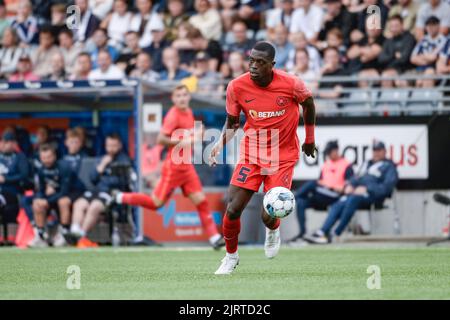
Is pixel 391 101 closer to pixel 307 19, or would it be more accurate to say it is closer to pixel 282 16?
pixel 307 19

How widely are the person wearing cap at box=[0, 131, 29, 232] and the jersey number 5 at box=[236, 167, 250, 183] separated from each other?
9077 mm

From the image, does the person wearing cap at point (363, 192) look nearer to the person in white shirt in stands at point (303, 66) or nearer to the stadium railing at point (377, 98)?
the stadium railing at point (377, 98)

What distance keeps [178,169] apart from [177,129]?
0.66 metres

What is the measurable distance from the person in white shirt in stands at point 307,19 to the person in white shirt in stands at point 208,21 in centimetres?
163

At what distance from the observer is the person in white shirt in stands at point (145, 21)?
2361 cm

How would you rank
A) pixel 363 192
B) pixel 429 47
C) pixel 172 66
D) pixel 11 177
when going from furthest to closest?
pixel 172 66 < pixel 429 47 < pixel 11 177 < pixel 363 192

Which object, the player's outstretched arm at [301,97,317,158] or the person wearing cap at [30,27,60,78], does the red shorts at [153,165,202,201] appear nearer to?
the player's outstretched arm at [301,97,317,158]

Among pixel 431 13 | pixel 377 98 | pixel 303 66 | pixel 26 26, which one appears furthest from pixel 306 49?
pixel 26 26

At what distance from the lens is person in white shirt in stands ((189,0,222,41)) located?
22.8 m

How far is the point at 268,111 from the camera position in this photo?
11.6m

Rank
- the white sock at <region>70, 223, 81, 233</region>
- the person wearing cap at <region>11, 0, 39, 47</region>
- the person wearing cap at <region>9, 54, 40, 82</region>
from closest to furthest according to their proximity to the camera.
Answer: the white sock at <region>70, 223, 81, 233</region>
the person wearing cap at <region>9, 54, 40, 82</region>
the person wearing cap at <region>11, 0, 39, 47</region>

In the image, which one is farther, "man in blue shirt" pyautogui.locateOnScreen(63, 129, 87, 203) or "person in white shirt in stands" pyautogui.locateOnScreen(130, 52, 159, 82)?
"person in white shirt in stands" pyautogui.locateOnScreen(130, 52, 159, 82)

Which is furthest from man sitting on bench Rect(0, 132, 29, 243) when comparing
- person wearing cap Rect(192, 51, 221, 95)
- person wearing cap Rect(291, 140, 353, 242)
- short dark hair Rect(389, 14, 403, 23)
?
short dark hair Rect(389, 14, 403, 23)

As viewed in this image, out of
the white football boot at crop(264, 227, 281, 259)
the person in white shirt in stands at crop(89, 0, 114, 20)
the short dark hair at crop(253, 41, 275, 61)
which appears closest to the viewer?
the short dark hair at crop(253, 41, 275, 61)
